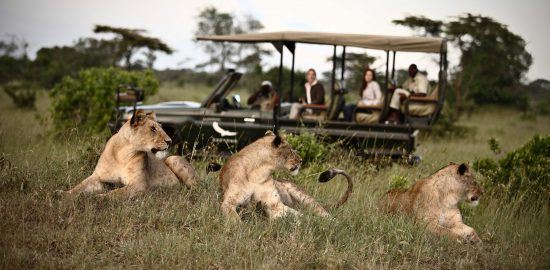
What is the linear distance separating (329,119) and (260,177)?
4.43 m

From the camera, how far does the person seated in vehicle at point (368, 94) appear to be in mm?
9906

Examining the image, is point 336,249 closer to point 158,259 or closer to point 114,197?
point 158,259

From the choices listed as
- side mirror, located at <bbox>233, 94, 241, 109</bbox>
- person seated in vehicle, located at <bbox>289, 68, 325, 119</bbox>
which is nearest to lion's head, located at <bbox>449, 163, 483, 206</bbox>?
person seated in vehicle, located at <bbox>289, 68, 325, 119</bbox>

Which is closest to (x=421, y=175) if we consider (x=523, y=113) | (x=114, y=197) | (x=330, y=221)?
(x=330, y=221)

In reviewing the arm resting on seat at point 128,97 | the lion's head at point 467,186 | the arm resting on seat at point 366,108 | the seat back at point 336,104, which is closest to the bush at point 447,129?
the arm resting on seat at point 366,108

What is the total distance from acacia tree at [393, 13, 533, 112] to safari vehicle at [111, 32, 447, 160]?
12.3m

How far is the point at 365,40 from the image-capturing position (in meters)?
9.20

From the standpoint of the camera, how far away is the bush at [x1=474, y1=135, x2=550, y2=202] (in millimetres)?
7855

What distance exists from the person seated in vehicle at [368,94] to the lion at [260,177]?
14.1ft

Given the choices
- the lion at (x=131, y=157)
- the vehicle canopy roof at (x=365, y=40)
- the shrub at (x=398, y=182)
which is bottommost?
the shrub at (x=398, y=182)

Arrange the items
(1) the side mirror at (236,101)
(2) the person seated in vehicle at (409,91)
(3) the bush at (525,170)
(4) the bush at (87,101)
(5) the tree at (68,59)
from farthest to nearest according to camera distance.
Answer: (5) the tree at (68,59), (4) the bush at (87,101), (1) the side mirror at (236,101), (2) the person seated in vehicle at (409,91), (3) the bush at (525,170)

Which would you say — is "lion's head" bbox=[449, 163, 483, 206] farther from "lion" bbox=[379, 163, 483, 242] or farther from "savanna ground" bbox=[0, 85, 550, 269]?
"savanna ground" bbox=[0, 85, 550, 269]

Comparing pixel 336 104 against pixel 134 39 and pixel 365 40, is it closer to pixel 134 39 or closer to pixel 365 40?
pixel 365 40

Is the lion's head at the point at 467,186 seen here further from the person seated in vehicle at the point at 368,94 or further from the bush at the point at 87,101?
the bush at the point at 87,101
